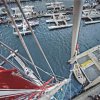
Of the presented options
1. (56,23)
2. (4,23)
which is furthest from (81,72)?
(4,23)

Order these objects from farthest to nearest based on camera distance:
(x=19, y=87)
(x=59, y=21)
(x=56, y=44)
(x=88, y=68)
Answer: (x=59, y=21) < (x=56, y=44) < (x=88, y=68) < (x=19, y=87)

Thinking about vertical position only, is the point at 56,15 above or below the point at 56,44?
above

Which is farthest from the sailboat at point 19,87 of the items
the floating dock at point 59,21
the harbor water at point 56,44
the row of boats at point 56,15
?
the floating dock at point 59,21

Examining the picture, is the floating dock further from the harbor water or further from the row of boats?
the harbor water

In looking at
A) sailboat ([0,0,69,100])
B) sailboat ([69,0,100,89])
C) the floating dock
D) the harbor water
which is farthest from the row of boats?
sailboat ([0,0,69,100])

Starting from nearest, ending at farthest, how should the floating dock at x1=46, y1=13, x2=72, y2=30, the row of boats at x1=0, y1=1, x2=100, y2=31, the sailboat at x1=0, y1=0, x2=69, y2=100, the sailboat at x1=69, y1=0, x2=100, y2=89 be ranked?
1. the sailboat at x1=0, y1=0, x2=69, y2=100
2. the sailboat at x1=69, y1=0, x2=100, y2=89
3. the floating dock at x1=46, y1=13, x2=72, y2=30
4. the row of boats at x1=0, y1=1, x2=100, y2=31

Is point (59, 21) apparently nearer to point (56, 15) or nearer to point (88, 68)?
point (56, 15)

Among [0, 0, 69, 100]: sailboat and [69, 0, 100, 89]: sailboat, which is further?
[69, 0, 100, 89]: sailboat

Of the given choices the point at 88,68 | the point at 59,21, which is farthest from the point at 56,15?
the point at 88,68

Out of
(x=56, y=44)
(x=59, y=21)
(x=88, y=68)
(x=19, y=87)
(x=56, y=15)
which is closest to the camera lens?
(x=19, y=87)
